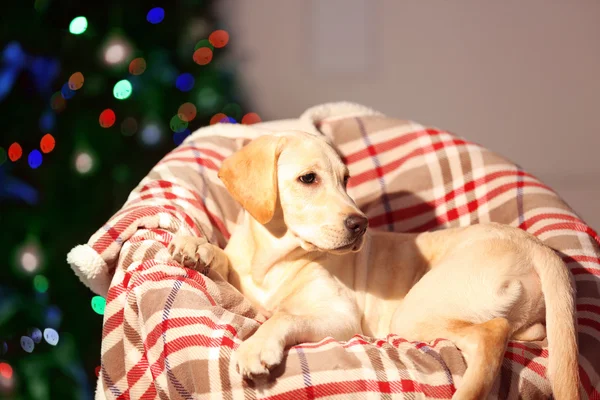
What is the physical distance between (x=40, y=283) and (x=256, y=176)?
4.17 feet

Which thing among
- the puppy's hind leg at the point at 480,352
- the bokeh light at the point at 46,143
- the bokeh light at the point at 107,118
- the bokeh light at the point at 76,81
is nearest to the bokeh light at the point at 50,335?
the bokeh light at the point at 46,143

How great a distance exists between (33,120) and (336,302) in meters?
1.50

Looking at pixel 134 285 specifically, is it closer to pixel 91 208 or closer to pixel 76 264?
pixel 76 264

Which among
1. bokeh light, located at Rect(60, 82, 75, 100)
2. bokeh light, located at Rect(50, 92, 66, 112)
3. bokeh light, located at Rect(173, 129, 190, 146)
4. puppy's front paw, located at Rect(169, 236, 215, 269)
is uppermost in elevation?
bokeh light, located at Rect(60, 82, 75, 100)

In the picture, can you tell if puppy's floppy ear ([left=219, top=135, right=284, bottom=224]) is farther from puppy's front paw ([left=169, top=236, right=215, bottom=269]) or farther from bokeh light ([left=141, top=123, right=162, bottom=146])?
bokeh light ([left=141, top=123, right=162, bottom=146])

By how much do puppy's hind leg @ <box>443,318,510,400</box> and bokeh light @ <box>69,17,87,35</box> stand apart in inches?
77.1

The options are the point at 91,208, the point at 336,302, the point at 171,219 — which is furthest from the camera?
the point at 91,208

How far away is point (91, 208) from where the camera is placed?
8.80 feet

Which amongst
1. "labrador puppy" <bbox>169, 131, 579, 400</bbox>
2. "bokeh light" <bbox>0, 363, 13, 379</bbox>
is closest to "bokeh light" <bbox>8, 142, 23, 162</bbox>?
"bokeh light" <bbox>0, 363, 13, 379</bbox>

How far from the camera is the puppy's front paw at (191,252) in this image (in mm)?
1869

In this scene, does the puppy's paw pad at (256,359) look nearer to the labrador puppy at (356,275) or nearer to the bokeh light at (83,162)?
the labrador puppy at (356,275)

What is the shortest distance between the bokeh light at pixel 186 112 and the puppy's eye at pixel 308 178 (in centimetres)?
150

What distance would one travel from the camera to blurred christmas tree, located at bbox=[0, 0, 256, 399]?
8.08ft

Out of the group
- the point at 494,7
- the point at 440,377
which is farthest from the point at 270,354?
the point at 494,7
